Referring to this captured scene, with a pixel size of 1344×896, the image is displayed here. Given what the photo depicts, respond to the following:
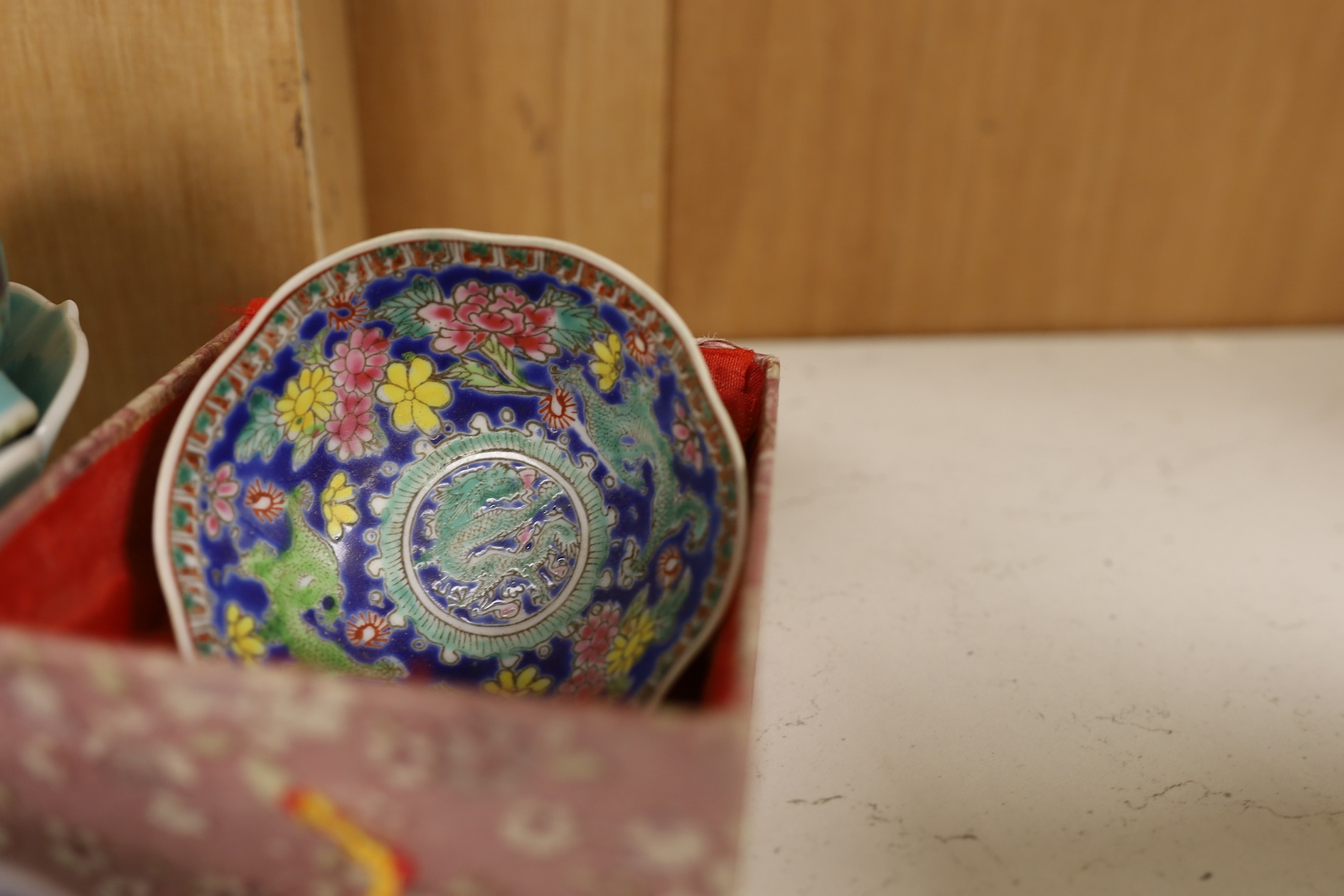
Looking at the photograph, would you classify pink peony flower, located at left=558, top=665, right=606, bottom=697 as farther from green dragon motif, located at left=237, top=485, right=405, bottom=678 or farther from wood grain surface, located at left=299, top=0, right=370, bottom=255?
wood grain surface, located at left=299, top=0, right=370, bottom=255

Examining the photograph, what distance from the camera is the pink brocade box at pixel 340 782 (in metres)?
0.30

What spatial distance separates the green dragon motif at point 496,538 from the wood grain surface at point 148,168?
0.27 m

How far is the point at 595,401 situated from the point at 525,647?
0.47 feet

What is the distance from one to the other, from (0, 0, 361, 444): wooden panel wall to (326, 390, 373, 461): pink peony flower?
0.23 metres

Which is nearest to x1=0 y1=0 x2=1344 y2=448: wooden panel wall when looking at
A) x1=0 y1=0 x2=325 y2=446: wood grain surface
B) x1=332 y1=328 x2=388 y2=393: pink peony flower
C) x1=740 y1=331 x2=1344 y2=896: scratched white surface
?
x1=0 y1=0 x2=325 y2=446: wood grain surface

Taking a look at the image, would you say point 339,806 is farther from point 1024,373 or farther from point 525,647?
point 1024,373

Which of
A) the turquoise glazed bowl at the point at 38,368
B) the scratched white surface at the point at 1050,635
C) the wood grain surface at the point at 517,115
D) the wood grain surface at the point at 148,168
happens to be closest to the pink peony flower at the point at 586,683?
the scratched white surface at the point at 1050,635

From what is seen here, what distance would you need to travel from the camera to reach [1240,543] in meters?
0.82

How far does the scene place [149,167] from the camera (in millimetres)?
736

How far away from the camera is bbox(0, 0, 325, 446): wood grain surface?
0.69 meters

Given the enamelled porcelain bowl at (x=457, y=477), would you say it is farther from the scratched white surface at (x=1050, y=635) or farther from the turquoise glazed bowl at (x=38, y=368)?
the scratched white surface at (x=1050, y=635)

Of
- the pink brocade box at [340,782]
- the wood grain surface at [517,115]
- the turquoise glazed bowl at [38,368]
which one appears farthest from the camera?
the wood grain surface at [517,115]

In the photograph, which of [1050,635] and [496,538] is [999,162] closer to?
[1050,635]

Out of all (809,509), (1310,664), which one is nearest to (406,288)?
(809,509)
